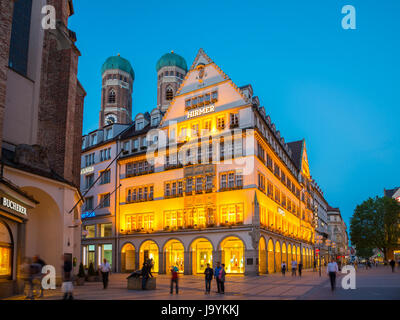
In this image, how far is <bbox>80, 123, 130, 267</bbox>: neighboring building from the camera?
5547cm

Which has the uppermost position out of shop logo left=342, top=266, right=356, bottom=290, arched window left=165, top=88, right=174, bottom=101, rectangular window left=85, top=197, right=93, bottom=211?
arched window left=165, top=88, right=174, bottom=101

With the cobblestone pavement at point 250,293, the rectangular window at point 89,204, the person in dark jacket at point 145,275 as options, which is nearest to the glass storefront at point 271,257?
the cobblestone pavement at point 250,293

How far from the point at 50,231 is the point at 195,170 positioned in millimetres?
23459

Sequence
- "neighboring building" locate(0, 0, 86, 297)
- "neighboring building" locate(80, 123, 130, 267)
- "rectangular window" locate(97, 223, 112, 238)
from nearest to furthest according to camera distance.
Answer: "neighboring building" locate(0, 0, 86, 297) < "neighboring building" locate(80, 123, 130, 267) < "rectangular window" locate(97, 223, 112, 238)

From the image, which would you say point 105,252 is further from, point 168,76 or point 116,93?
point 168,76

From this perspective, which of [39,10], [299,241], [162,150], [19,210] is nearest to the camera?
[19,210]

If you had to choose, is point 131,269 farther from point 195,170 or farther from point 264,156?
point 264,156

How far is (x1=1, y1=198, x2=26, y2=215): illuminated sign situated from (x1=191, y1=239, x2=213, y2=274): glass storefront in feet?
93.7

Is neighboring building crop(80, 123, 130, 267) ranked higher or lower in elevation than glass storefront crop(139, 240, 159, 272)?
higher

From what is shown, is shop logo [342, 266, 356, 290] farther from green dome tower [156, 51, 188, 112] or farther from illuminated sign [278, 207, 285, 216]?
green dome tower [156, 51, 188, 112]

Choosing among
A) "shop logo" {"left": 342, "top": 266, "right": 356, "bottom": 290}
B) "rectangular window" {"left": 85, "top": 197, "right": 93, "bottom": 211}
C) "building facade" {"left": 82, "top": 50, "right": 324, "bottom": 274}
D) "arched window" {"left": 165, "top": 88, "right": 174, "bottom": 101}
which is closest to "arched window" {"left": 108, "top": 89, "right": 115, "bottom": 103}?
"arched window" {"left": 165, "top": 88, "right": 174, "bottom": 101}

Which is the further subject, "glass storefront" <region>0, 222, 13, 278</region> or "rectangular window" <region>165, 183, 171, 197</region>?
"rectangular window" <region>165, 183, 171, 197</region>

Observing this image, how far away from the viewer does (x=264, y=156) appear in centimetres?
4794
